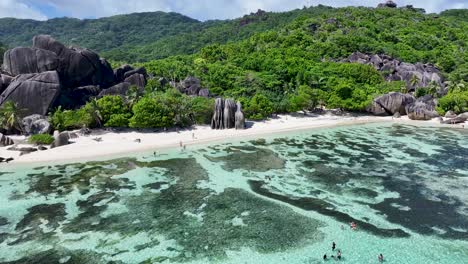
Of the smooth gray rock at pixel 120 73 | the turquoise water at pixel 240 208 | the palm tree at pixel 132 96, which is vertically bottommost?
the turquoise water at pixel 240 208

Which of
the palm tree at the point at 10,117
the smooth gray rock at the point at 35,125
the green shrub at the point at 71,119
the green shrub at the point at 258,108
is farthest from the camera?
the green shrub at the point at 258,108

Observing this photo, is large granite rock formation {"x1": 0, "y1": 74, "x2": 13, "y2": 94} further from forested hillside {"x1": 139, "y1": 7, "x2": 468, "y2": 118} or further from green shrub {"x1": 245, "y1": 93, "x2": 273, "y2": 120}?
green shrub {"x1": 245, "y1": 93, "x2": 273, "y2": 120}

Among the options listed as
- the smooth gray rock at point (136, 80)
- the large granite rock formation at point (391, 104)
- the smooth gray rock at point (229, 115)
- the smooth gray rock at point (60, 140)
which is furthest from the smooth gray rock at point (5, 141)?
the large granite rock formation at point (391, 104)

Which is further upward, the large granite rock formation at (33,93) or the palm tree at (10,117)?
the large granite rock formation at (33,93)

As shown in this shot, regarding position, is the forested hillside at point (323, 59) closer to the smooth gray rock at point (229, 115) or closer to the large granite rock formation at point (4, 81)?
the smooth gray rock at point (229, 115)

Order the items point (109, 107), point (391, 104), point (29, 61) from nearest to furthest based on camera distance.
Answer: point (109, 107), point (29, 61), point (391, 104)

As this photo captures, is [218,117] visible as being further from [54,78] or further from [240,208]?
[240,208]

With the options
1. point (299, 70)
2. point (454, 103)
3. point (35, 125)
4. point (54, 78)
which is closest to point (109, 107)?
point (35, 125)
